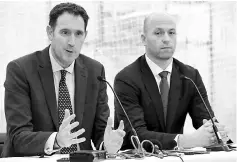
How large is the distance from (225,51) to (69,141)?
10.0 feet

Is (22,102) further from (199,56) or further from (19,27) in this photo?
(199,56)

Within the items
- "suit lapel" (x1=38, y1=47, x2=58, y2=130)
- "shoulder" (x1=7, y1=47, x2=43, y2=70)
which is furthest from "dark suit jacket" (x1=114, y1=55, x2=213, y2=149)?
"shoulder" (x1=7, y1=47, x2=43, y2=70)

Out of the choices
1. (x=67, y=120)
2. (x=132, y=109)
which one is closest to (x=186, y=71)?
(x=132, y=109)

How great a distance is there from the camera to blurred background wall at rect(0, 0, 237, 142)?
164 inches

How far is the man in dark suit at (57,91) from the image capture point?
255 cm

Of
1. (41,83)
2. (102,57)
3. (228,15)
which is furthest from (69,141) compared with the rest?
(228,15)

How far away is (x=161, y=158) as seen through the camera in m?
2.06

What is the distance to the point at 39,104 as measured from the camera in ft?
8.60

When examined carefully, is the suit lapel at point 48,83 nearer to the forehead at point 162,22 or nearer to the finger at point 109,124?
the finger at point 109,124

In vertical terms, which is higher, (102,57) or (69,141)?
(102,57)

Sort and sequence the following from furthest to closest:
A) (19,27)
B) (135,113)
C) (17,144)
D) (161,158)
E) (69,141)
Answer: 1. (19,27)
2. (135,113)
3. (17,144)
4. (69,141)
5. (161,158)

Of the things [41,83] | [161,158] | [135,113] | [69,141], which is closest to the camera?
[161,158]

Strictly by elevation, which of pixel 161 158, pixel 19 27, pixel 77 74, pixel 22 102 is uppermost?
pixel 19 27

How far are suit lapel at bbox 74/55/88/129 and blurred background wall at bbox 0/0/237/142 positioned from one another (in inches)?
57.4
